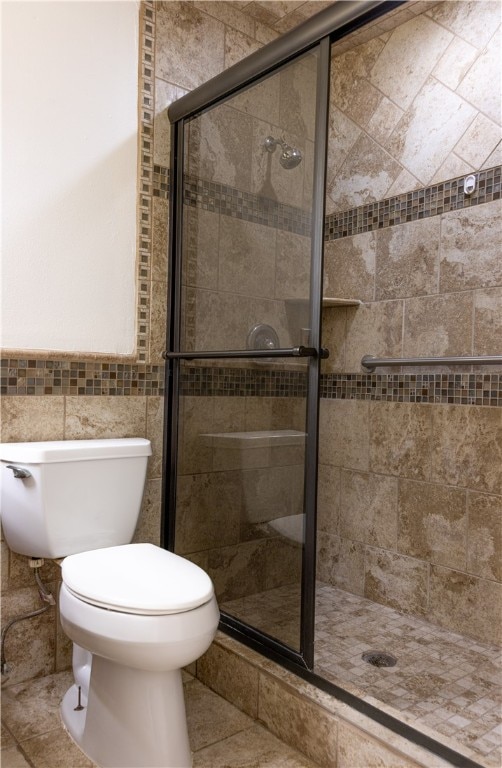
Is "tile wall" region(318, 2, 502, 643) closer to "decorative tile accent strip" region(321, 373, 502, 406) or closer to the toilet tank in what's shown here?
"decorative tile accent strip" region(321, 373, 502, 406)

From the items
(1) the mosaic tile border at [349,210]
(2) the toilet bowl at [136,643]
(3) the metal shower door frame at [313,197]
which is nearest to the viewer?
(2) the toilet bowl at [136,643]

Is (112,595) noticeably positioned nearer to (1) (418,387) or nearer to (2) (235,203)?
(2) (235,203)

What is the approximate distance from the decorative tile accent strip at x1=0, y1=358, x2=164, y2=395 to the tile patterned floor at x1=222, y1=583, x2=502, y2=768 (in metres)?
0.80

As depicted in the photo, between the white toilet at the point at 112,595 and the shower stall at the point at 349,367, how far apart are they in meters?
0.32

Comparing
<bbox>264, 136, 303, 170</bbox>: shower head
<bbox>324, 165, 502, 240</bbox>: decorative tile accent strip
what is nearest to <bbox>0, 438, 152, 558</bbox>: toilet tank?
<bbox>264, 136, 303, 170</bbox>: shower head

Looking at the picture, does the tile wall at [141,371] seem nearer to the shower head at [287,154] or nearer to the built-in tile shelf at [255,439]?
the built-in tile shelf at [255,439]

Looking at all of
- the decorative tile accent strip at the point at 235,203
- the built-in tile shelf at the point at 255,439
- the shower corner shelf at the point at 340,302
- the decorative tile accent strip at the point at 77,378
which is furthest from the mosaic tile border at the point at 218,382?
the decorative tile accent strip at the point at 235,203

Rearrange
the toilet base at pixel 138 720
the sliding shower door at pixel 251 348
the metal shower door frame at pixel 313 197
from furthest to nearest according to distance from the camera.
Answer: the sliding shower door at pixel 251 348 < the metal shower door frame at pixel 313 197 < the toilet base at pixel 138 720

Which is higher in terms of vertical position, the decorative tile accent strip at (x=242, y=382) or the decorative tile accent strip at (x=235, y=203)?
the decorative tile accent strip at (x=235, y=203)

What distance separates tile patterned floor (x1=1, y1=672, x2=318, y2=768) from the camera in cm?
146

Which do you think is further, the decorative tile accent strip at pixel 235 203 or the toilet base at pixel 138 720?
the decorative tile accent strip at pixel 235 203

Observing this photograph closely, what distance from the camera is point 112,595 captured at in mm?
1300

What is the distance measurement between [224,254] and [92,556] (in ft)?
3.33

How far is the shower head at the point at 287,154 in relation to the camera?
162 cm
